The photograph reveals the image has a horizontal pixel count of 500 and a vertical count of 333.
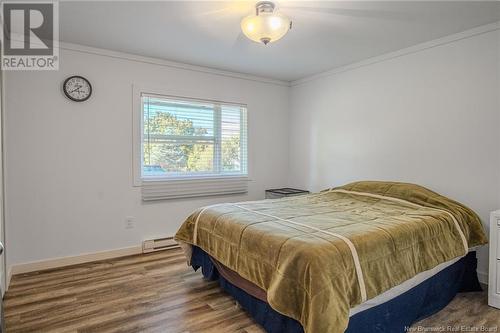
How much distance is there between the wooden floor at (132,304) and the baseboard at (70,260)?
0.10 metres

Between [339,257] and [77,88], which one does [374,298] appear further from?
→ [77,88]

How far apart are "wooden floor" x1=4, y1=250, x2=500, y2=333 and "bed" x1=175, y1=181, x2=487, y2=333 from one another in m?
0.13

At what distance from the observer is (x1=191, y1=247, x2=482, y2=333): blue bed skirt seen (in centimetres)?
179

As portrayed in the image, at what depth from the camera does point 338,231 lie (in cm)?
194

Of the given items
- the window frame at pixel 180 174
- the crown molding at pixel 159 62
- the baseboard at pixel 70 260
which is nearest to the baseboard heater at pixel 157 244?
the baseboard at pixel 70 260

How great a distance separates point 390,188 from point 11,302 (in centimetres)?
351

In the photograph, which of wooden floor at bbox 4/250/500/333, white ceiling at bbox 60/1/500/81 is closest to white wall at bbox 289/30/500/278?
white ceiling at bbox 60/1/500/81

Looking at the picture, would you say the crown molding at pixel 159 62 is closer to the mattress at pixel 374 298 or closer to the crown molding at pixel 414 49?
the crown molding at pixel 414 49

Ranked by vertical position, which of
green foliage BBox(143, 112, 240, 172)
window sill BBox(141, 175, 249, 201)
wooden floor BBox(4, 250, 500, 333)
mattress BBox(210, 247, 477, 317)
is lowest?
wooden floor BBox(4, 250, 500, 333)

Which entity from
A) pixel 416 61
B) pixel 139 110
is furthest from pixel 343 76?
pixel 139 110

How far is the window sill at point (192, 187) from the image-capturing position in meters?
3.60

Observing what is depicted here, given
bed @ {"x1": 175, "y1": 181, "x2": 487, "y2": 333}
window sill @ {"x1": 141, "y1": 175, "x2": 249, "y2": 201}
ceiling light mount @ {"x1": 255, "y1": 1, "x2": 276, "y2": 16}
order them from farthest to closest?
window sill @ {"x1": 141, "y1": 175, "x2": 249, "y2": 201} < ceiling light mount @ {"x1": 255, "y1": 1, "x2": 276, "y2": 16} < bed @ {"x1": 175, "y1": 181, "x2": 487, "y2": 333}

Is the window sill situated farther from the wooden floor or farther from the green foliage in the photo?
the wooden floor

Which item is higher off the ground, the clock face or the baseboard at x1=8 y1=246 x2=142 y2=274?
the clock face
